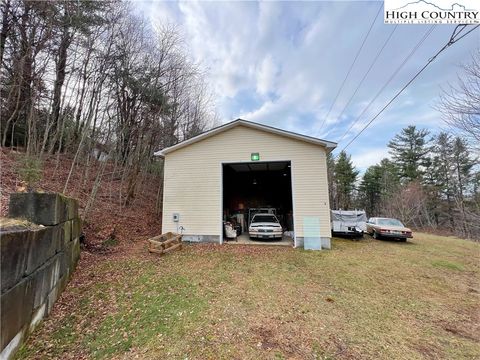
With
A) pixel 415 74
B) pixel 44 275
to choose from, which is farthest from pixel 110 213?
pixel 415 74

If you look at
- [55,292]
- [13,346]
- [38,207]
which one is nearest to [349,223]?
[55,292]

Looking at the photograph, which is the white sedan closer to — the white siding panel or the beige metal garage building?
the beige metal garage building

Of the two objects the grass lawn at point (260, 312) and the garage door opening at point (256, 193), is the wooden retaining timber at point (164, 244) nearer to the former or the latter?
the grass lawn at point (260, 312)

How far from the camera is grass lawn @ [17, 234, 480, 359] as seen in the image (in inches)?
123

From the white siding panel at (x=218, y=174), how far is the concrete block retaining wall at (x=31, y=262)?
506cm

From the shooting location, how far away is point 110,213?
35.2 feet

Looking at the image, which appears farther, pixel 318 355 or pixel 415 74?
pixel 415 74

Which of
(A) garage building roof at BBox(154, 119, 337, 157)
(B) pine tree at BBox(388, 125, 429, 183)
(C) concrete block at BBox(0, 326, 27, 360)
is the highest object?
(B) pine tree at BBox(388, 125, 429, 183)

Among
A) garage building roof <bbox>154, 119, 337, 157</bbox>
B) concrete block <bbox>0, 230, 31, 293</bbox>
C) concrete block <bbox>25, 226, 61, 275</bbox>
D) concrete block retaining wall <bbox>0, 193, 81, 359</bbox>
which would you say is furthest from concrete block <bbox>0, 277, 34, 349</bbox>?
garage building roof <bbox>154, 119, 337, 157</bbox>

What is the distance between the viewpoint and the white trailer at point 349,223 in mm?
12078

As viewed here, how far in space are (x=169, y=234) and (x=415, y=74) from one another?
10121 mm

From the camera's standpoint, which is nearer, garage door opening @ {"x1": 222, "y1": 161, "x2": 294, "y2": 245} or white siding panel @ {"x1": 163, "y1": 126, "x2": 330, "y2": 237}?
white siding panel @ {"x1": 163, "y1": 126, "x2": 330, "y2": 237}

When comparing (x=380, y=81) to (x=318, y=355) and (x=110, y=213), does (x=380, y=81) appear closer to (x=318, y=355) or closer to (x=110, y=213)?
(x=318, y=355)

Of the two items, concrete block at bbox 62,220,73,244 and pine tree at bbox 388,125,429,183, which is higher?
pine tree at bbox 388,125,429,183
